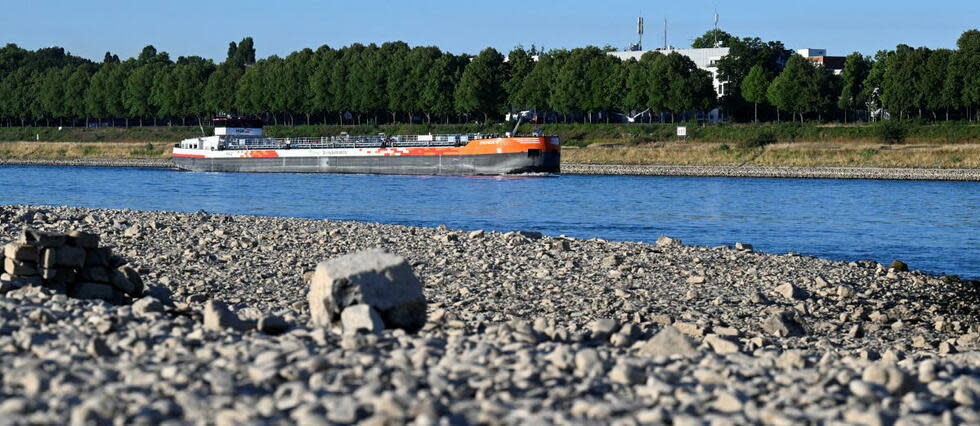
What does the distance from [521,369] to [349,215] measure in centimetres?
3429

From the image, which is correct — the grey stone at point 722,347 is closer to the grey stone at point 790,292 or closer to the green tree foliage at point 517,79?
the grey stone at point 790,292

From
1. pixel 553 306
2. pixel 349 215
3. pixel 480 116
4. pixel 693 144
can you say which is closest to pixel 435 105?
pixel 480 116

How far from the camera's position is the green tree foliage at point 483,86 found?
102 m

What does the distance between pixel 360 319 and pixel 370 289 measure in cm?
51

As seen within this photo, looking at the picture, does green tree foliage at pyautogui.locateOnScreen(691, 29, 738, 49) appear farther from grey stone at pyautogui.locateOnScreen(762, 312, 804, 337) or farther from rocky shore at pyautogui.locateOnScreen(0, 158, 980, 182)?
grey stone at pyautogui.locateOnScreen(762, 312, 804, 337)

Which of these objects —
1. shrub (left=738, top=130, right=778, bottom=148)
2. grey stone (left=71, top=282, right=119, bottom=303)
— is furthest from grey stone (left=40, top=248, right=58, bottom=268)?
shrub (left=738, top=130, right=778, bottom=148)

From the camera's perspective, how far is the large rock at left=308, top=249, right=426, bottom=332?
433 inches

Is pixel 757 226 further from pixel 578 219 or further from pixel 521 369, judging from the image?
pixel 521 369

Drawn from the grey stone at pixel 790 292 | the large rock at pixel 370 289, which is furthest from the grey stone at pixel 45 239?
the grey stone at pixel 790 292

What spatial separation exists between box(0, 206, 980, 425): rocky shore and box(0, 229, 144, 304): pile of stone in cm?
78

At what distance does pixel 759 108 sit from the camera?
102875 millimetres

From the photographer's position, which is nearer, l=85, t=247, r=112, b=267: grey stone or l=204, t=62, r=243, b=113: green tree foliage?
l=85, t=247, r=112, b=267: grey stone

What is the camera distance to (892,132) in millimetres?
82812

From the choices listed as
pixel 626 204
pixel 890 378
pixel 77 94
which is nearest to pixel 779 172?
pixel 626 204
